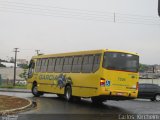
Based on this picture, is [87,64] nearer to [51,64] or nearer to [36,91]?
[51,64]

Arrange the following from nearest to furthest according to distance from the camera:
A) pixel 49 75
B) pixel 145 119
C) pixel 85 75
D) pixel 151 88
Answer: pixel 145 119
pixel 85 75
pixel 49 75
pixel 151 88

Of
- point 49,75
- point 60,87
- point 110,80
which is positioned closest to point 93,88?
point 110,80

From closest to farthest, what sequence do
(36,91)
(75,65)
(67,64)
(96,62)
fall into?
(96,62)
(75,65)
(67,64)
(36,91)

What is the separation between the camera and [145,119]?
48.3 feet

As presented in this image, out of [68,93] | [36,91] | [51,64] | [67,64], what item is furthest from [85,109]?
[36,91]

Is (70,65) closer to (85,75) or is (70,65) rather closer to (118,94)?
(85,75)

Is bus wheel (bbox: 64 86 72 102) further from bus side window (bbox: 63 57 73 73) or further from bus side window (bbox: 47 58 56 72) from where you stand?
bus side window (bbox: 47 58 56 72)

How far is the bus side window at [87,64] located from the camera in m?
21.0

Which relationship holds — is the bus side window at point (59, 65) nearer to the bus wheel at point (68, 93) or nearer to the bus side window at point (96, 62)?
the bus wheel at point (68, 93)

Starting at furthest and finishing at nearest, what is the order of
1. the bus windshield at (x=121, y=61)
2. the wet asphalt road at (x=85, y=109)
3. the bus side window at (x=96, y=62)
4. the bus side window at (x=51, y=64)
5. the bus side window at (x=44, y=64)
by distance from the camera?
the bus side window at (x=44, y=64) → the bus side window at (x=51, y=64) → the bus side window at (x=96, y=62) → the bus windshield at (x=121, y=61) → the wet asphalt road at (x=85, y=109)

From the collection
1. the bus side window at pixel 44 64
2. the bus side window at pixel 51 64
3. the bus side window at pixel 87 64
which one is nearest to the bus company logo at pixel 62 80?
the bus side window at pixel 51 64

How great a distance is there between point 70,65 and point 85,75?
2.53 meters

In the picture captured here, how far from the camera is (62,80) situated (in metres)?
24.1

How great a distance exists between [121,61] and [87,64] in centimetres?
206
